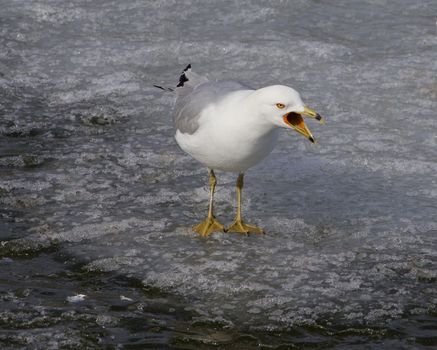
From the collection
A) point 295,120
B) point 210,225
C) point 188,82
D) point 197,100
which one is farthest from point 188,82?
point 295,120

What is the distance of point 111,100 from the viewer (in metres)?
7.28

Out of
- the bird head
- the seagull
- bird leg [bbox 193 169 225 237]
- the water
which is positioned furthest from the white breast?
the water

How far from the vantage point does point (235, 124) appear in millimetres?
4695

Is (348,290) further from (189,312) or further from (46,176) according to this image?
(46,176)

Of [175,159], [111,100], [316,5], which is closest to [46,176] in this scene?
[175,159]

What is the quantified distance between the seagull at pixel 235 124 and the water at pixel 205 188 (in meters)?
0.46

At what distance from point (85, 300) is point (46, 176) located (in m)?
1.68

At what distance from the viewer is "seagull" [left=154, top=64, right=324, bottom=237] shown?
178 inches

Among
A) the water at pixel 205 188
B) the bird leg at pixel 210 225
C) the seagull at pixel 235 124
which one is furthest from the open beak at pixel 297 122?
the bird leg at pixel 210 225

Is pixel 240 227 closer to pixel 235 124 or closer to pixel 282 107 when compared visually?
pixel 235 124

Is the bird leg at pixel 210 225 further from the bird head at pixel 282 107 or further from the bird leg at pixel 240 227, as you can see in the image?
the bird head at pixel 282 107

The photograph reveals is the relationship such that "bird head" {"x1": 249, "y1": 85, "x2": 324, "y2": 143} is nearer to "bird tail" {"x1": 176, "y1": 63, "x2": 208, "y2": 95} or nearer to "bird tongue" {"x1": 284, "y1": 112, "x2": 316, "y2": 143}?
"bird tongue" {"x1": 284, "y1": 112, "x2": 316, "y2": 143}

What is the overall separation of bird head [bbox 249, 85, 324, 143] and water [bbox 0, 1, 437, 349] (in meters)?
0.84

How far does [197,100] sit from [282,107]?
0.77m
